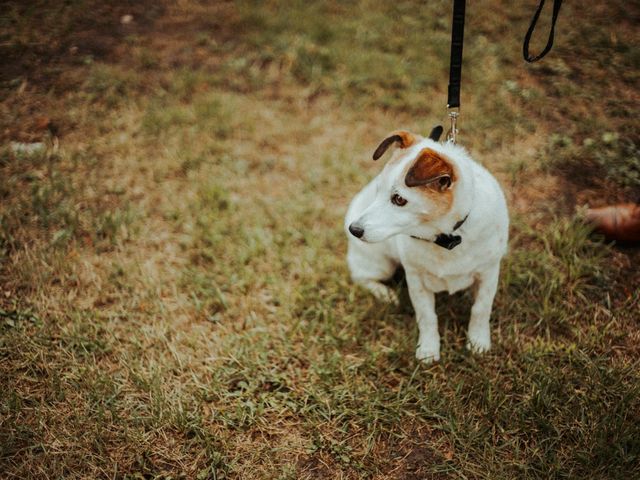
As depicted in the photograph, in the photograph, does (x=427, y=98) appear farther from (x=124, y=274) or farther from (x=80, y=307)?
(x=80, y=307)

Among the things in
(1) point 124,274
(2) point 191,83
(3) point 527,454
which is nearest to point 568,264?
(3) point 527,454

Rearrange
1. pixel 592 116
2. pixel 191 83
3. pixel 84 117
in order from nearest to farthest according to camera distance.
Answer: pixel 592 116
pixel 84 117
pixel 191 83

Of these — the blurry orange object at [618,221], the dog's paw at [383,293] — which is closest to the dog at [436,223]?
the dog's paw at [383,293]

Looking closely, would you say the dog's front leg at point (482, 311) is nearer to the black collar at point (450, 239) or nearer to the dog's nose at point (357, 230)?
the black collar at point (450, 239)

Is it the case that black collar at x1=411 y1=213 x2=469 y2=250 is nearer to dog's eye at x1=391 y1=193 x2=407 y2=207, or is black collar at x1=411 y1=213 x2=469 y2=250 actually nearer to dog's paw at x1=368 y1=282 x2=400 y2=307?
dog's eye at x1=391 y1=193 x2=407 y2=207

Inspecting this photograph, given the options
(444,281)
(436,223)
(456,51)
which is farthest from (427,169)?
(456,51)

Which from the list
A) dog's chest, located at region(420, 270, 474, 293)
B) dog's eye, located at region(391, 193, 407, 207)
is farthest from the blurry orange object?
dog's eye, located at region(391, 193, 407, 207)

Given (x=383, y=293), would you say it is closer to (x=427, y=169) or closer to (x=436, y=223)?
(x=436, y=223)

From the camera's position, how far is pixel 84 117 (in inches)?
181

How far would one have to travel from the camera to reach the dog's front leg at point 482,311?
2.59 metres

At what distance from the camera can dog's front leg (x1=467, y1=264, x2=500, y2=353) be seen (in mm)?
2594

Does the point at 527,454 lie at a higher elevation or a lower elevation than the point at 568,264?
lower

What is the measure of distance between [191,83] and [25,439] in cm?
381

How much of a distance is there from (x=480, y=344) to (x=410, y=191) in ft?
4.00
